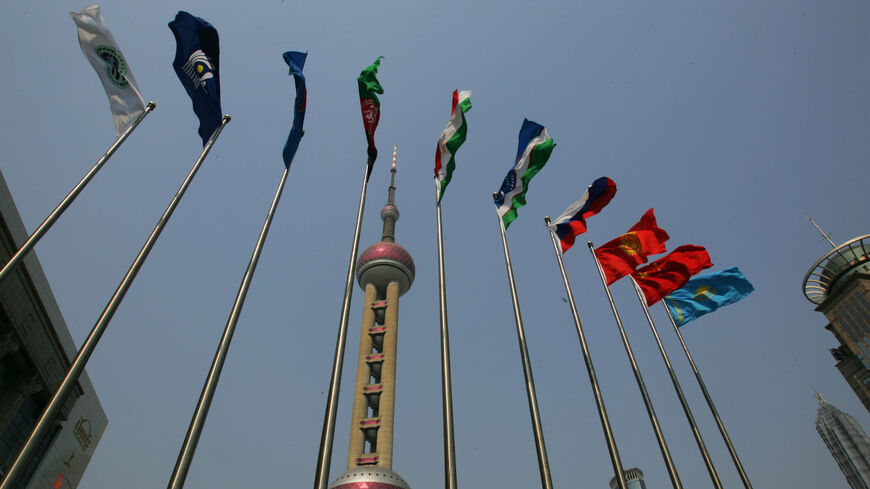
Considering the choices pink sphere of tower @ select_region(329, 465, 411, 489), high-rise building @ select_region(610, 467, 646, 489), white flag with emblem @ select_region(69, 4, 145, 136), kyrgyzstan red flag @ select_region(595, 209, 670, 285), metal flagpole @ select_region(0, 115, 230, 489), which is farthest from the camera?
high-rise building @ select_region(610, 467, 646, 489)

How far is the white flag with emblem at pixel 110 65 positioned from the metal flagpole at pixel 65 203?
201 mm

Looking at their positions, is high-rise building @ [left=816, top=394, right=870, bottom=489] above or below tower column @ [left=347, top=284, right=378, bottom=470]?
above

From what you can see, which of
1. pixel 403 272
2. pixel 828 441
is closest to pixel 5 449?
pixel 403 272

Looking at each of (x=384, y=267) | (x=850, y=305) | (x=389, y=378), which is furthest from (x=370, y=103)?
(x=850, y=305)

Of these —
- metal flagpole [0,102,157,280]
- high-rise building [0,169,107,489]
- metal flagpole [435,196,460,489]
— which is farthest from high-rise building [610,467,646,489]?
metal flagpole [0,102,157,280]

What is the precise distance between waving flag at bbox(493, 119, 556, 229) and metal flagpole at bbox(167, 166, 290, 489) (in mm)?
8807

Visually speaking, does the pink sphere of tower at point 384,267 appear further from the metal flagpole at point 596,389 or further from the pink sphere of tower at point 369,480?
the metal flagpole at point 596,389

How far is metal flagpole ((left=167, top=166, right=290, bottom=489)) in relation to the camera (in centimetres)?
804

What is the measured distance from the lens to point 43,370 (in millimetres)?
29234

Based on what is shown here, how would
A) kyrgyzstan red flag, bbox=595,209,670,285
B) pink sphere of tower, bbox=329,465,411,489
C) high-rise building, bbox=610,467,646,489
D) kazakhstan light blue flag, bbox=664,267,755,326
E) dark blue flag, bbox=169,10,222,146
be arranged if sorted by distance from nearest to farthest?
dark blue flag, bbox=169,10,222,146 → kyrgyzstan red flag, bbox=595,209,670,285 → kazakhstan light blue flag, bbox=664,267,755,326 → pink sphere of tower, bbox=329,465,411,489 → high-rise building, bbox=610,467,646,489

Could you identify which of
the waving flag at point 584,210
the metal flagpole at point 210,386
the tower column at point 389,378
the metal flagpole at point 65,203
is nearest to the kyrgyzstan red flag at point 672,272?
the waving flag at point 584,210

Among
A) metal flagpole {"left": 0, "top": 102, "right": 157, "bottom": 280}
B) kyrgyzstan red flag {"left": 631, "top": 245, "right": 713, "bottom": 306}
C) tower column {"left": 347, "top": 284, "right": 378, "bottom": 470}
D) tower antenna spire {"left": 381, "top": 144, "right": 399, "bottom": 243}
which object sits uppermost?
tower antenna spire {"left": 381, "top": 144, "right": 399, "bottom": 243}

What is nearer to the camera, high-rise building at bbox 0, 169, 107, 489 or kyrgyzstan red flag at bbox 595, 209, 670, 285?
kyrgyzstan red flag at bbox 595, 209, 670, 285

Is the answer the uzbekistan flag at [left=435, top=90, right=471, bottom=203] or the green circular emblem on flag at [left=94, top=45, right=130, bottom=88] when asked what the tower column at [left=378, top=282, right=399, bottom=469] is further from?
the green circular emblem on flag at [left=94, top=45, right=130, bottom=88]
